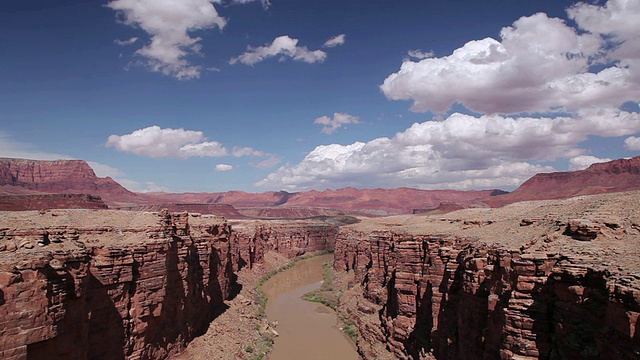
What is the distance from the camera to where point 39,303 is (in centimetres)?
1279

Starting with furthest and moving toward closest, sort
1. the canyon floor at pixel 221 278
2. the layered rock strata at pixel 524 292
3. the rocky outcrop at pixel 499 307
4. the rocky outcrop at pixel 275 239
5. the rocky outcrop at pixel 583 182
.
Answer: the rocky outcrop at pixel 583 182 → the rocky outcrop at pixel 275 239 → the canyon floor at pixel 221 278 → the layered rock strata at pixel 524 292 → the rocky outcrop at pixel 499 307

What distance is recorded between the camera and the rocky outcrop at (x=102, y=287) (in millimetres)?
12641

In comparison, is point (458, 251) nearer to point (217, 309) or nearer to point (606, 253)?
point (606, 253)

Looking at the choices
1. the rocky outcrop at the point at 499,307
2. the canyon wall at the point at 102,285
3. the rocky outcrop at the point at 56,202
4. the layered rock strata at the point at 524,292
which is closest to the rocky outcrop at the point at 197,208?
the rocky outcrop at the point at 56,202

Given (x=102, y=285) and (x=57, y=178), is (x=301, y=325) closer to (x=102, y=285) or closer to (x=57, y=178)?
(x=102, y=285)

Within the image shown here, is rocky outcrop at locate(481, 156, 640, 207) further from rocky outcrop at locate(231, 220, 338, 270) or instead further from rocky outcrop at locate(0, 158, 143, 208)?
rocky outcrop at locate(0, 158, 143, 208)

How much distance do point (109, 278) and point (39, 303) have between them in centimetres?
588

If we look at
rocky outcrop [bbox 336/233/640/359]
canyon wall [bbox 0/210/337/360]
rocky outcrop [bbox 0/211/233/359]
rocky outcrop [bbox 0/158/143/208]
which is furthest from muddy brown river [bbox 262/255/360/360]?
rocky outcrop [bbox 0/158/143/208]

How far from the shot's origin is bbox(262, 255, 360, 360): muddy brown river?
31188mm

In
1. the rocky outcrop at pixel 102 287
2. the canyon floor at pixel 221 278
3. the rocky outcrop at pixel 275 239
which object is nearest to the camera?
the canyon floor at pixel 221 278

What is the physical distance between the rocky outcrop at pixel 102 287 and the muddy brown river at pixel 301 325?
299 inches

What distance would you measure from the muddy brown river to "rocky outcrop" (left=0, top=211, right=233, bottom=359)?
759 cm

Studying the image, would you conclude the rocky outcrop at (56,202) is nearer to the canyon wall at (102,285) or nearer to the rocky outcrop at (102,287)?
the canyon wall at (102,285)

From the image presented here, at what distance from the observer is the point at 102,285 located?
59.9ft
